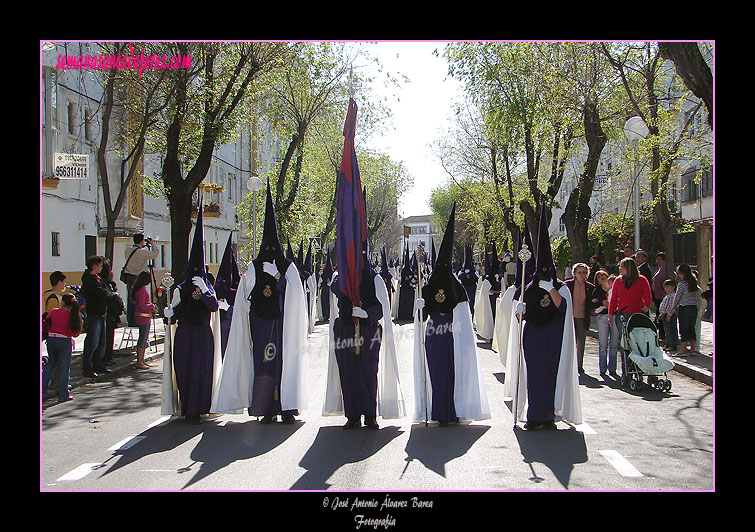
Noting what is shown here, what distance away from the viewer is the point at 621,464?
6582 millimetres

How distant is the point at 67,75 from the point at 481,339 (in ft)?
43.9

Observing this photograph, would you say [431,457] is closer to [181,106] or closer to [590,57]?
[181,106]

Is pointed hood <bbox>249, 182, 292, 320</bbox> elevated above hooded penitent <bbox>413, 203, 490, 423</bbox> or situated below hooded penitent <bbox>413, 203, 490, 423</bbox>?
above

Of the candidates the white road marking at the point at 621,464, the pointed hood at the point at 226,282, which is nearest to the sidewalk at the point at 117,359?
the pointed hood at the point at 226,282

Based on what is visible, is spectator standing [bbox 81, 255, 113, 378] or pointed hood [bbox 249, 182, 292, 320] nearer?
pointed hood [bbox 249, 182, 292, 320]

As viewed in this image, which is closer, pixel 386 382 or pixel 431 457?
pixel 431 457

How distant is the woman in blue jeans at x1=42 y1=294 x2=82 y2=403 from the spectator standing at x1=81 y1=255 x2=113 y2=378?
1.89 meters

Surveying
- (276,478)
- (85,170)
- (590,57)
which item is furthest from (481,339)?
(276,478)

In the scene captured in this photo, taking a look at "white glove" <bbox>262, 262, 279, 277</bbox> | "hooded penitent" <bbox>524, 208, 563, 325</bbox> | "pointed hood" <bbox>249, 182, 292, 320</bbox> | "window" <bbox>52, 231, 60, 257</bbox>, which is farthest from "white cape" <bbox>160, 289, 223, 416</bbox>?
"window" <bbox>52, 231, 60, 257</bbox>

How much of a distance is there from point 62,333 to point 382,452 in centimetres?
491

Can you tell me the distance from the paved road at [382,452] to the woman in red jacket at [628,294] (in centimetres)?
173

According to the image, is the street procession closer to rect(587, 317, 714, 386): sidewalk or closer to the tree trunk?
rect(587, 317, 714, 386): sidewalk

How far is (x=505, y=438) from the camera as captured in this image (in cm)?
764

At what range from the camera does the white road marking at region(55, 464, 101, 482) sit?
6.31 metres
